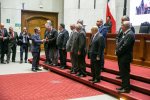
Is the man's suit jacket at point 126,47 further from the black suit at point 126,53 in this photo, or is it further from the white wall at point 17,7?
the white wall at point 17,7

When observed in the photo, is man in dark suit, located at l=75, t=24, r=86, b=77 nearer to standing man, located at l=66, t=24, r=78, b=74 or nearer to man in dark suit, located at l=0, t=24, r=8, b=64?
standing man, located at l=66, t=24, r=78, b=74

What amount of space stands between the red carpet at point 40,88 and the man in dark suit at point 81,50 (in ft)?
1.26

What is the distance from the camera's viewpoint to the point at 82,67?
762 centimetres

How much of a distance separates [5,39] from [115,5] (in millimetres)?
5690

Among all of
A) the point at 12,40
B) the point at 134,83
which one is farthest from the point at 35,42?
the point at 134,83

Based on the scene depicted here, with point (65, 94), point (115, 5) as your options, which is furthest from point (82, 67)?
point (115, 5)

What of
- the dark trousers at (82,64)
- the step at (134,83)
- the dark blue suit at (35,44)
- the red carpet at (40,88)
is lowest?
the red carpet at (40,88)

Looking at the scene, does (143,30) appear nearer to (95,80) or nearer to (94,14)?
(95,80)

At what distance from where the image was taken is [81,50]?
7.46m

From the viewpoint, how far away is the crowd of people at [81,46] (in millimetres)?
5754

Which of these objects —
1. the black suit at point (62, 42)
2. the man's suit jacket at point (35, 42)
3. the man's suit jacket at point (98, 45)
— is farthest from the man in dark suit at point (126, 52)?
the man's suit jacket at point (35, 42)

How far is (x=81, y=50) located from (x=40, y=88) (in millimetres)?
1580

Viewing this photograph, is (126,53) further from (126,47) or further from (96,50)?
(96,50)

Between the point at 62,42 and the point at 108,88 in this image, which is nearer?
the point at 108,88
